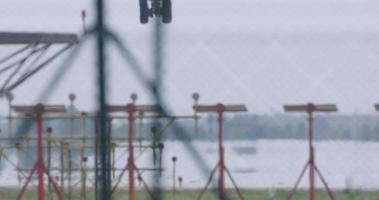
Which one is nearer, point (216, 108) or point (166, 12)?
point (166, 12)

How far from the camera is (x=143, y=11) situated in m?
4.46

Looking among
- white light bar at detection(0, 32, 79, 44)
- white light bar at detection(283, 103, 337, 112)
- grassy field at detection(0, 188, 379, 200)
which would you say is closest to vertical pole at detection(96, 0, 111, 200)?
A: white light bar at detection(0, 32, 79, 44)

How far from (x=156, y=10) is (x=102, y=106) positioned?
27.8 inches

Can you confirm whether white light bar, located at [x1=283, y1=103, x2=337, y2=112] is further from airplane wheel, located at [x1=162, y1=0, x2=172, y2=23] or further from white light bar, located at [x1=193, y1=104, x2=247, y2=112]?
airplane wheel, located at [x1=162, y1=0, x2=172, y2=23]

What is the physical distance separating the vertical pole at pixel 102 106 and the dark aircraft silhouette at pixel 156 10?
40 centimetres

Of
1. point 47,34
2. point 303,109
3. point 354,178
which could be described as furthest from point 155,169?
point 354,178

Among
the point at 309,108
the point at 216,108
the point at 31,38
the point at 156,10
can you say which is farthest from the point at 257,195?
the point at 156,10

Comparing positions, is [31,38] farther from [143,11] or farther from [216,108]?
[143,11]

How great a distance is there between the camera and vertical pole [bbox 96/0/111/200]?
3.93 meters

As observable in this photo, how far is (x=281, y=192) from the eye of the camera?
3209 centimetres

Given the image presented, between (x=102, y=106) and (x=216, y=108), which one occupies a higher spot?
(x=102, y=106)

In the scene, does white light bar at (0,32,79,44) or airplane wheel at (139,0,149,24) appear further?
white light bar at (0,32,79,44)

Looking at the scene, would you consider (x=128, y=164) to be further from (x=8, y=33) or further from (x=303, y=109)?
(x=8, y=33)

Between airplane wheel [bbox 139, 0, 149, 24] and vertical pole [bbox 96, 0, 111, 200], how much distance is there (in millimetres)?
384
